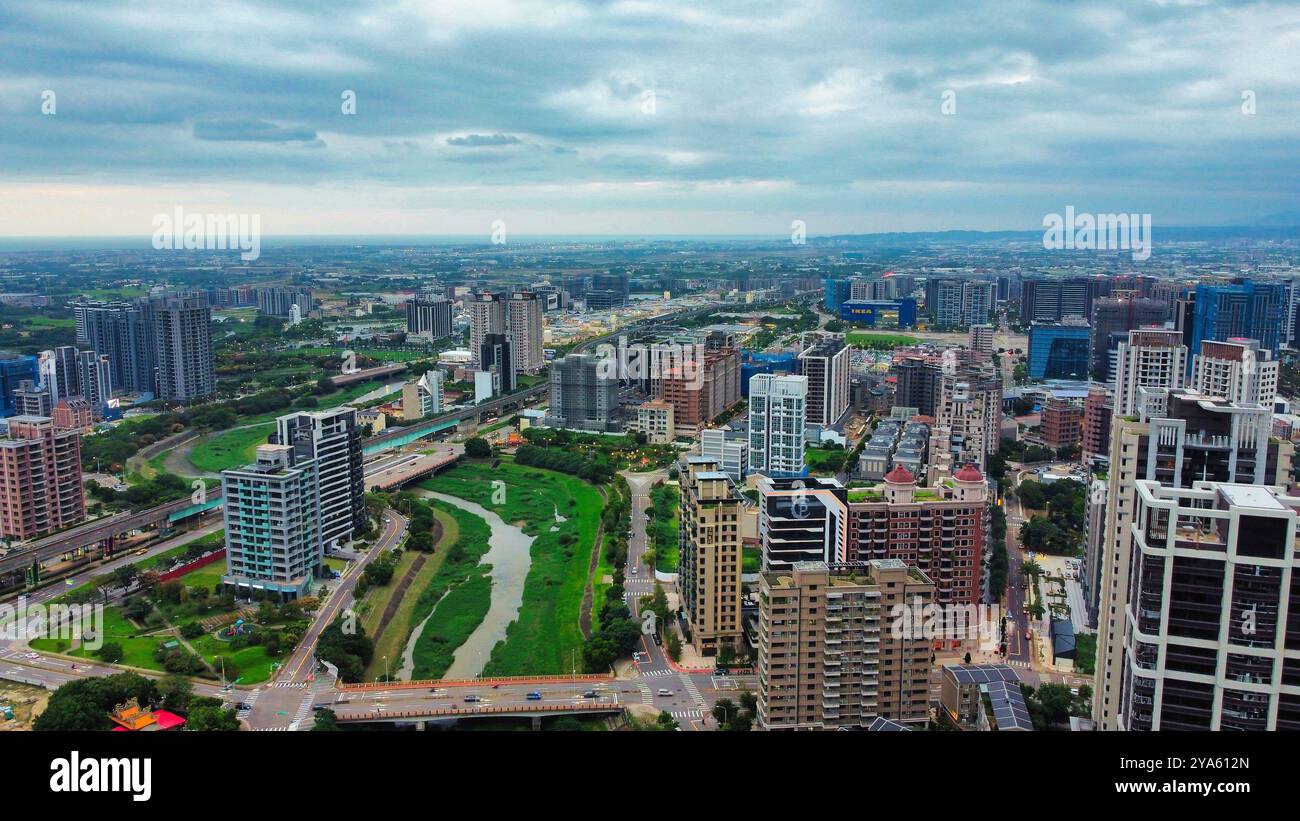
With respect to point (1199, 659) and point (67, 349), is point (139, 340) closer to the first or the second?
point (67, 349)

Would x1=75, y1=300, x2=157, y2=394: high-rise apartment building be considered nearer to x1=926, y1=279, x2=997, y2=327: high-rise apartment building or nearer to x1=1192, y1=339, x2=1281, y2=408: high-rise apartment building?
x1=1192, y1=339, x2=1281, y2=408: high-rise apartment building

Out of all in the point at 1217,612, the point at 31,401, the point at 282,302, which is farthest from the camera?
the point at 282,302

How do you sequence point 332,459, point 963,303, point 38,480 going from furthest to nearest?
point 963,303, point 38,480, point 332,459

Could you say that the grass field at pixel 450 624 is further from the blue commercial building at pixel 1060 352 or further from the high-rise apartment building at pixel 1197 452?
the blue commercial building at pixel 1060 352

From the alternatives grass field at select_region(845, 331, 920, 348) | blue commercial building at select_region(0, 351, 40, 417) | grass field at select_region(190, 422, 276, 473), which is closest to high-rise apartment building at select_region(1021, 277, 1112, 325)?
grass field at select_region(845, 331, 920, 348)

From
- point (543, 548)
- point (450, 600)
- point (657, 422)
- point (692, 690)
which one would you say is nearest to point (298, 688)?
point (450, 600)

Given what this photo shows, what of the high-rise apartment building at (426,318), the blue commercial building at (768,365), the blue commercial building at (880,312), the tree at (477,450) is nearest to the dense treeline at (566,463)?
the tree at (477,450)

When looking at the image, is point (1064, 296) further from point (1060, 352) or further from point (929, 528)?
point (929, 528)
